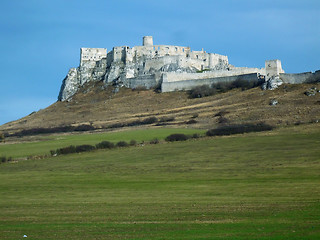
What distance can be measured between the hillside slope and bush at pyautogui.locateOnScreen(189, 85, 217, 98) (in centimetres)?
160

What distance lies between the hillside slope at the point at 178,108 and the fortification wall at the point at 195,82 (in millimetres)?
2031

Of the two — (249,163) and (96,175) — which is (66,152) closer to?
(96,175)

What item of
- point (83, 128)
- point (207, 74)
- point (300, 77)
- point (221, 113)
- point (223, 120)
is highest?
point (207, 74)

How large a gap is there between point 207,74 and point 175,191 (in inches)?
2842

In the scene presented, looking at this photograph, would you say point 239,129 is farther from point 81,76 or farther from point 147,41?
point 81,76

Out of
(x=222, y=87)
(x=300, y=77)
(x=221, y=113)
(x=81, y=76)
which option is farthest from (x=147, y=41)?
(x=221, y=113)

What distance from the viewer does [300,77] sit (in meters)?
81.9

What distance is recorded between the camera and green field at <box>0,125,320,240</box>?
17.3 metres

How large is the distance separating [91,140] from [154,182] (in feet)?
103

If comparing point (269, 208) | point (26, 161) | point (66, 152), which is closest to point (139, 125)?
point (66, 152)

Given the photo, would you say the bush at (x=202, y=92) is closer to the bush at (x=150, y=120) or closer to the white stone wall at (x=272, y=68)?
the white stone wall at (x=272, y=68)

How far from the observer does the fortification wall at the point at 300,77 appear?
7988 centimetres

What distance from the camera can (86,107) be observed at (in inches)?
3915

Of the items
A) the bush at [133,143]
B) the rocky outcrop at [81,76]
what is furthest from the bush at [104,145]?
the rocky outcrop at [81,76]
